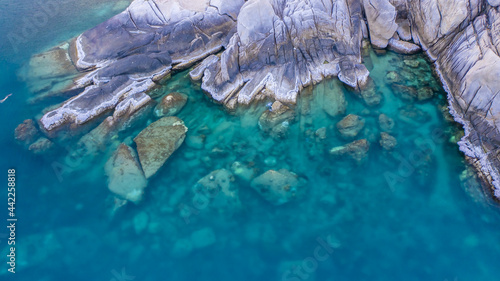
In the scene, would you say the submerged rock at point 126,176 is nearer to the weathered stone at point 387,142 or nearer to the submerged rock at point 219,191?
the submerged rock at point 219,191

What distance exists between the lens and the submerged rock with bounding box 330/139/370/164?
1495 cm

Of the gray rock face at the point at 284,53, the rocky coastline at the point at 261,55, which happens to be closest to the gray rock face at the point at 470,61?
the rocky coastline at the point at 261,55

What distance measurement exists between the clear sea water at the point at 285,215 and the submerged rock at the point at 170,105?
1147 millimetres

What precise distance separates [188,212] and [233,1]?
44.1 feet

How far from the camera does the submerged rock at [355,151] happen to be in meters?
15.0

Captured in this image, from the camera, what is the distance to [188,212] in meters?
14.1

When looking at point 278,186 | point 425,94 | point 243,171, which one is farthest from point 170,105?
point 425,94

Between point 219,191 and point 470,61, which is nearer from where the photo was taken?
point 219,191

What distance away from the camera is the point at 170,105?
1797 centimetres

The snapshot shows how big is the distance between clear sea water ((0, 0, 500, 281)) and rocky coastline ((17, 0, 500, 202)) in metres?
1.05

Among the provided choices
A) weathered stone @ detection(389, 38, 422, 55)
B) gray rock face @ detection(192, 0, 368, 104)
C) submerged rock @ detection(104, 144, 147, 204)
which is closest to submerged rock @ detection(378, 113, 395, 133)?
gray rock face @ detection(192, 0, 368, 104)

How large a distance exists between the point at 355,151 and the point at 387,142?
1.61 meters

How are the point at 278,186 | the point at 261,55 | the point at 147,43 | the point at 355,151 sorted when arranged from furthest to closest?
the point at 147,43 < the point at 261,55 < the point at 355,151 < the point at 278,186

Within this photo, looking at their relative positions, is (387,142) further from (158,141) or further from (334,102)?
(158,141)
